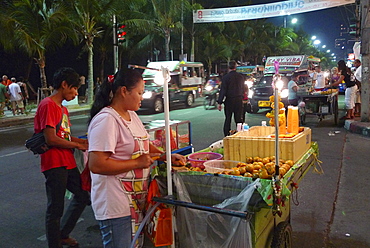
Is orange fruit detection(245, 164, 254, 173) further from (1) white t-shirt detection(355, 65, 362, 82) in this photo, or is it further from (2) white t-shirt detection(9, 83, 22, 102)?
(2) white t-shirt detection(9, 83, 22, 102)

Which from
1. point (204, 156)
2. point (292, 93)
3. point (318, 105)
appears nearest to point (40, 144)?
point (204, 156)

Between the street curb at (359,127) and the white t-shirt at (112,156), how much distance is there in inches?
356

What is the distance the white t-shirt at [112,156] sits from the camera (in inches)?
81.9

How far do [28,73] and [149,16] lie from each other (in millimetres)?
9471

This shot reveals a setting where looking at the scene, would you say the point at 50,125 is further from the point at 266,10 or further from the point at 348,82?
the point at 266,10

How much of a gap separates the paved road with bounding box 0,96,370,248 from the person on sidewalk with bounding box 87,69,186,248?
180 cm

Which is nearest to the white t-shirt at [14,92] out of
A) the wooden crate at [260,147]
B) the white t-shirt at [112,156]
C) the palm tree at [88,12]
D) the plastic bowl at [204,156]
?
the palm tree at [88,12]

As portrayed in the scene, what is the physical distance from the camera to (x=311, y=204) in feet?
15.8

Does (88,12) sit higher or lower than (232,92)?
higher

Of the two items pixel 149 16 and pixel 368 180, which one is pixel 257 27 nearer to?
pixel 149 16

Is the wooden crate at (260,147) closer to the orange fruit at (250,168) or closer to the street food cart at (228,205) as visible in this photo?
the street food cart at (228,205)

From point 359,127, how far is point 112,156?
942 centimetres

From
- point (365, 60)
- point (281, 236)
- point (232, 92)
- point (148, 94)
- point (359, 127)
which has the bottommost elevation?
point (281, 236)

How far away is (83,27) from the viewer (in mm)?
18891
